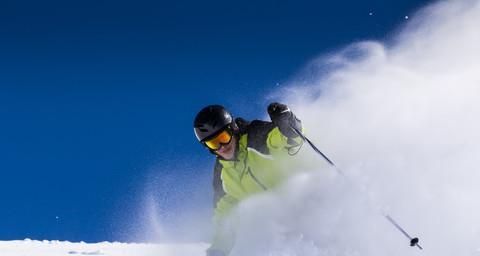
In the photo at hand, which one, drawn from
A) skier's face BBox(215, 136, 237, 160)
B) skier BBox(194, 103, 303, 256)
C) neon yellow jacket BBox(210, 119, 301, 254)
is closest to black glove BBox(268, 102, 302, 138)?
skier BBox(194, 103, 303, 256)

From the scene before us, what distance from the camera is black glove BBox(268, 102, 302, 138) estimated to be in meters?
6.39

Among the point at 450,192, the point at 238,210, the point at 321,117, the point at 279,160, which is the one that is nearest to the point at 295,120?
the point at 279,160

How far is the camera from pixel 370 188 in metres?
6.43

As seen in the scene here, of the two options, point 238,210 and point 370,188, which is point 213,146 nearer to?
point 238,210

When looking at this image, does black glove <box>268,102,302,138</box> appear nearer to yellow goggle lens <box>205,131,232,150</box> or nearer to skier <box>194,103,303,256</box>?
skier <box>194,103,303,256</box>

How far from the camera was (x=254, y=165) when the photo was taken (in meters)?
7.12

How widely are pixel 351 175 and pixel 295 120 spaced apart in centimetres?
87

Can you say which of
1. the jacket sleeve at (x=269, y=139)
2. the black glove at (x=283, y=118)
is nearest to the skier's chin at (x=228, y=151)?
the jacket sleeve at (x=269, y=139)

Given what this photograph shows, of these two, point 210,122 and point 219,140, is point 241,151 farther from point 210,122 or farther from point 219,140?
point 210,122

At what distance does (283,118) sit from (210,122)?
32.2 inches

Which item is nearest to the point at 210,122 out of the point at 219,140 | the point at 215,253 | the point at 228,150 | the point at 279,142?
the point at 219,140

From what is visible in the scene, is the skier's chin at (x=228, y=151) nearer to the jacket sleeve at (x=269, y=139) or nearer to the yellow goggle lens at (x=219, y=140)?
the yellow goggle lens at (x=219, y=140)

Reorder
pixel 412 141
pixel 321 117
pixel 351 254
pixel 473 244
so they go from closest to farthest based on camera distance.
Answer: pixel 351 254
pixel 473 244
pixel 412 141
pixel 321 117

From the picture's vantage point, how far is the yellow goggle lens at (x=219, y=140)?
21.9 feet
